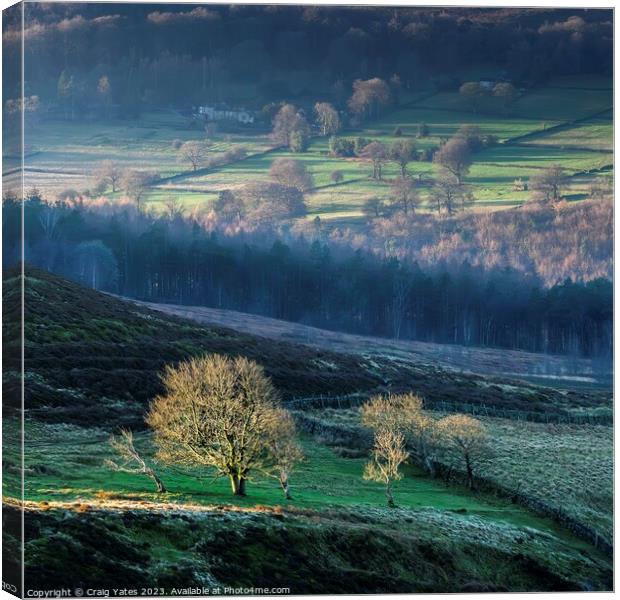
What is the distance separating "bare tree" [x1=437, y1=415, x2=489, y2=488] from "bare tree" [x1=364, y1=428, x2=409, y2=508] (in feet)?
6.02

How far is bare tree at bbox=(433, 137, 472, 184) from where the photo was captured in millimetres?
73125

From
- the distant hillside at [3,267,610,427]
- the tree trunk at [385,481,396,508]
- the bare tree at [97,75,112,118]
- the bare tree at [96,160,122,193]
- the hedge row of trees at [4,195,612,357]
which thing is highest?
the bare tree at [97,75,112,118]

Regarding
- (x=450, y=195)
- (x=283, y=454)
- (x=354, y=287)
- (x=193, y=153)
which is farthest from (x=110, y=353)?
(x=450, y=195)

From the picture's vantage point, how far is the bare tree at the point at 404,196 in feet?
242

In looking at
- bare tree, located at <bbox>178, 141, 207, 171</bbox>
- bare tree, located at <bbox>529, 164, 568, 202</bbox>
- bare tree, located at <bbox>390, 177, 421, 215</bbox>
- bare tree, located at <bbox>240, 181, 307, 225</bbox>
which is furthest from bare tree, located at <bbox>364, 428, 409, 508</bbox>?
bare tree, located at <bbox>178, 141, 207, 171</bbox>

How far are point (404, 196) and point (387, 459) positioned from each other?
12.1m

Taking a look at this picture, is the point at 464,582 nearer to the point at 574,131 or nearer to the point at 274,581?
the point at 274,581

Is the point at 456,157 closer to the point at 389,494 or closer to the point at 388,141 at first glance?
the point at 388,141

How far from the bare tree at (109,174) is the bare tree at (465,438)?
15651 mm

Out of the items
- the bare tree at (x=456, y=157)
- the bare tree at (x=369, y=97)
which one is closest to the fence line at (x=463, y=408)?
the bare tree at (x=456, y=157)

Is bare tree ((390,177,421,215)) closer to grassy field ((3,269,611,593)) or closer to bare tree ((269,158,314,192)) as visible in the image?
bare tree ((269,158,314,192))

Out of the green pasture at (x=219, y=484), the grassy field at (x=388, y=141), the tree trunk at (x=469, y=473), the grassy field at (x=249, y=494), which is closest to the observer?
the grassy field at (x=249, y=494)

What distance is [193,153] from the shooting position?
72.4 metres

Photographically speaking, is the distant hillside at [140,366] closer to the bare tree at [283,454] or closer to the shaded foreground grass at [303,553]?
the bare tree at [283,454]
